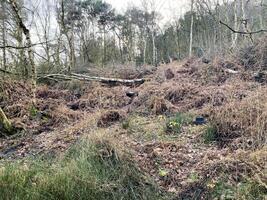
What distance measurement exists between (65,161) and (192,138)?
259cm

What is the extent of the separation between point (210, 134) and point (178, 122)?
Answer: 132cm

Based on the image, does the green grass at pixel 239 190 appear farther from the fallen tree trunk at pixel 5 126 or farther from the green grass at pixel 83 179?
the fallen tree trunk at pixel 5 126

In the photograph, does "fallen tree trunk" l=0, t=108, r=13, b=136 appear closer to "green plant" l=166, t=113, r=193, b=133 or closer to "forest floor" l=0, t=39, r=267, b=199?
"forest floor" l=0, t=39, r=267, b=199

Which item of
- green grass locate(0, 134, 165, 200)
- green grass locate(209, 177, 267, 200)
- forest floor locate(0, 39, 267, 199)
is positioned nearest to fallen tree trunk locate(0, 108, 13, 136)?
forest floor locate(0, 39, 267, 199)

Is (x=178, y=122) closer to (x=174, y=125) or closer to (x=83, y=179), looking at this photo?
(x=174, y=125)

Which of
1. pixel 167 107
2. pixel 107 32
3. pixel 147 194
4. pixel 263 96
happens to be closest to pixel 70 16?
pixel 107 32

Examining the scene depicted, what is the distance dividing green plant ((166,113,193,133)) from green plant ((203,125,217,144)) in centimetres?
78

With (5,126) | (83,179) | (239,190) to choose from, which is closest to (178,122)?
(239,190)

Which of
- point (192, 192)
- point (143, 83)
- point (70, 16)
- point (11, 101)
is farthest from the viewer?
point (70, 16)

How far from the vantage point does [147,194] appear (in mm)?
4602

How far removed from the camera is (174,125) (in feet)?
23.1

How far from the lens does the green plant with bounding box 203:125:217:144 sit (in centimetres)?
607

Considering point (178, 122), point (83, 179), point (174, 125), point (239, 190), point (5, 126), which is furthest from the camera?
point (5, 126)

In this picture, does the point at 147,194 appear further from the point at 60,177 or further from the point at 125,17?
the point at 125,17
